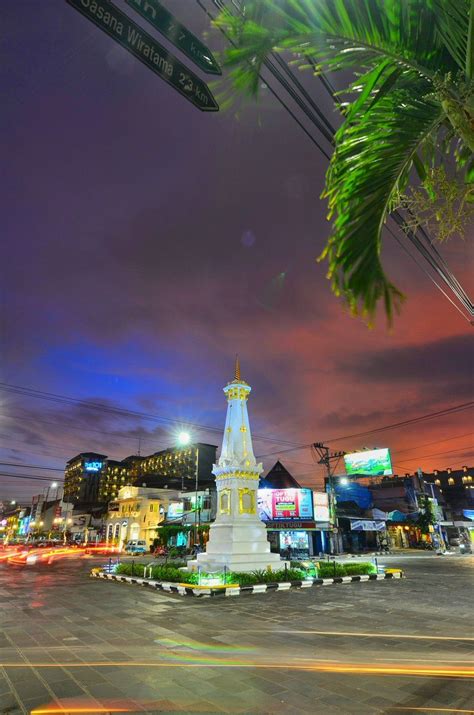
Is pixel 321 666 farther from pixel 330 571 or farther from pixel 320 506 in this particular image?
pixel 320 506

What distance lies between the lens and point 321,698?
17.1 feet

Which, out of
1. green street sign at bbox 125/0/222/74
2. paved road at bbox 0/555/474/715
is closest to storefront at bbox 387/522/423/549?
paved road at bbox 0/555/474/715

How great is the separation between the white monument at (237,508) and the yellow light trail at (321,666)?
12415 mm

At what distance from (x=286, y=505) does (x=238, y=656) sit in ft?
102

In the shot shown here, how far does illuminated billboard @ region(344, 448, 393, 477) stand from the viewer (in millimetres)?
43594

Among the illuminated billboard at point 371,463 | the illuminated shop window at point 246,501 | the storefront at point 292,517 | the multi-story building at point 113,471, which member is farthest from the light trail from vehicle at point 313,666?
the multi-story building at point 113,471

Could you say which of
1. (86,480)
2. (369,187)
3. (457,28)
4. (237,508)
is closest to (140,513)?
(237,508)

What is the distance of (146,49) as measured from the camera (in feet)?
11.6

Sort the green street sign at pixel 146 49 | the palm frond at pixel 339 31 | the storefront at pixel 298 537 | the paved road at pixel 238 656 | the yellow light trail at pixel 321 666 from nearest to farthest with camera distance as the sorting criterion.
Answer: the palm frond at pixel 339 31 < the green street sign at pixel 146 49 < the paved road at pixel 238 656 < the yellow light trail at pixel 321 666 < the storefront at pixel 298 537

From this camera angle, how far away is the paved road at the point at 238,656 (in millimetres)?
5090

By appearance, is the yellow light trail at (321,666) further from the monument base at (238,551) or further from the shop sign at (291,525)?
the shop sign at (291,525)

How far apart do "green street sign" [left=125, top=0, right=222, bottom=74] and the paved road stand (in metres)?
6.91

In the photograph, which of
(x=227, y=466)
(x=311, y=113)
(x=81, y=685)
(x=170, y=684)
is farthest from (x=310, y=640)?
(x=227, y=466)

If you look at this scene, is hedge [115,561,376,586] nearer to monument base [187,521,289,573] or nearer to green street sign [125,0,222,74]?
monument base [187,521,289,573]
